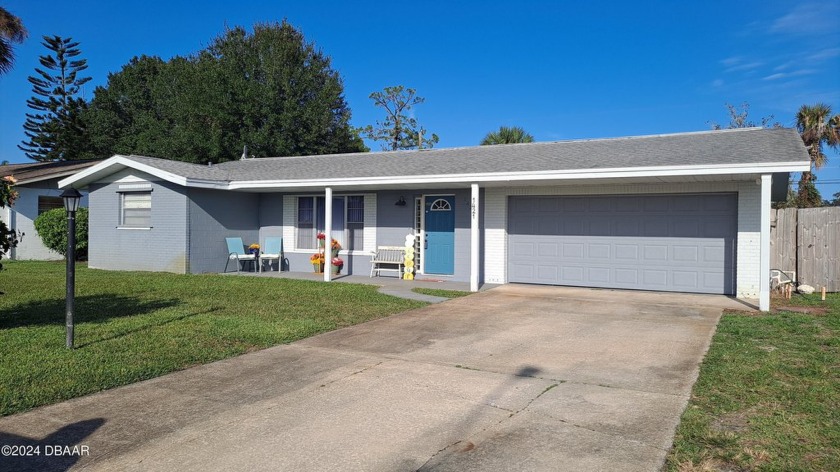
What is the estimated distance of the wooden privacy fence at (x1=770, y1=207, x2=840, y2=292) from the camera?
12602 millimetres

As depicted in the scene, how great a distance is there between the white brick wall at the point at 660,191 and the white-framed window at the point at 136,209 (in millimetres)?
9322

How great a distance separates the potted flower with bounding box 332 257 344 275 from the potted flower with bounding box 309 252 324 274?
452 mm

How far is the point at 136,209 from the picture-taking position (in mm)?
16250

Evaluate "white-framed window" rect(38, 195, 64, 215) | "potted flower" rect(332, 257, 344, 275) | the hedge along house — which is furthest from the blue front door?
"white-framed window" rect(38, 195, 64, 215)

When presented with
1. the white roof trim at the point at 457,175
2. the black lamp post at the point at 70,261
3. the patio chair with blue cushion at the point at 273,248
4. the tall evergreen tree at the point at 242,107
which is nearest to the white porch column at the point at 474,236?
the white roof trim at the point at 457,175

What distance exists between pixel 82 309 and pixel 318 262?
719 cm

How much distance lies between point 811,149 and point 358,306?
21.6 m

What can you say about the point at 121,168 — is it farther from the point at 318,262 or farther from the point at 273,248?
the point at 318,262

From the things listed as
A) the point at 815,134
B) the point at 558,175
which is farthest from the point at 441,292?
the point at 815,134

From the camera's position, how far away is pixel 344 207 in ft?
52.5

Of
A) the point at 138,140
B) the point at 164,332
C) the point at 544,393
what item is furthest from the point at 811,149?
the point at 138,140

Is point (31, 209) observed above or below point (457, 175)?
below

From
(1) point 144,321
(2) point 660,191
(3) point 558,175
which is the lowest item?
(1) point 144,321

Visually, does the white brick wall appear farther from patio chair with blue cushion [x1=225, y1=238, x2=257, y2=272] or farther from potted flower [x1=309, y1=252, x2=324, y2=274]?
patio chair with blue cushion [x1=225, y1=238, x2=257, y2=272]
